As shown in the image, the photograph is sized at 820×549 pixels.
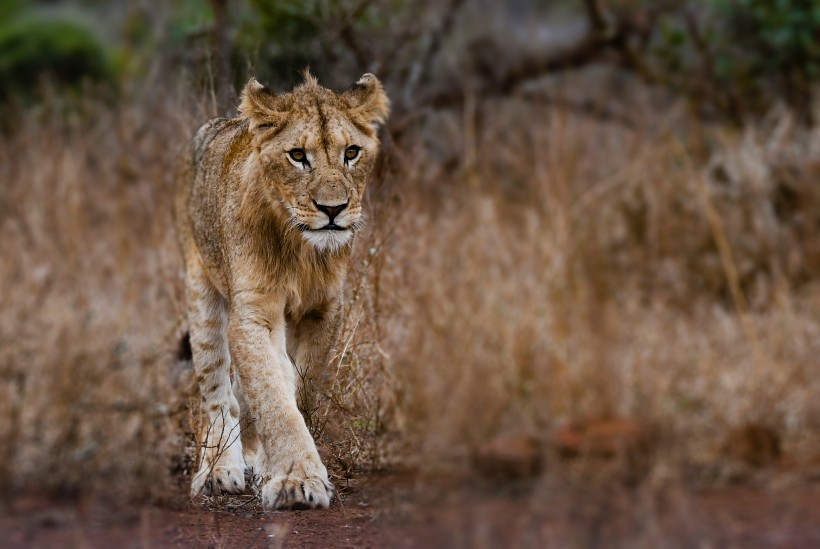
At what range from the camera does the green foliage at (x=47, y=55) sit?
13.6 m

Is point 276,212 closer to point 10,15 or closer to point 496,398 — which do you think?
point 496,398

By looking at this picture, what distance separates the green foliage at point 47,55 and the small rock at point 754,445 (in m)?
9.77

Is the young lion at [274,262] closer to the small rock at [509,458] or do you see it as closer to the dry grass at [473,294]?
the dry grass at [473,294]

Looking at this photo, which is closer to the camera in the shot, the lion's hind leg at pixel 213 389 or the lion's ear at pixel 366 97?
the lion's ear at pixel 366 97

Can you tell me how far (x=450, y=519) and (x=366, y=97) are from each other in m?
2.06

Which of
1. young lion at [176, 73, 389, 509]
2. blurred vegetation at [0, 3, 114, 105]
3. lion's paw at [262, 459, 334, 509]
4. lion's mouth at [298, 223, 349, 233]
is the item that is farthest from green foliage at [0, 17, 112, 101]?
lion's paw at [262, 459, 334, 509]

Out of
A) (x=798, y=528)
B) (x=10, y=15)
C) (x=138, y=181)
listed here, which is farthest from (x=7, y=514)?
(x=10, y=15)

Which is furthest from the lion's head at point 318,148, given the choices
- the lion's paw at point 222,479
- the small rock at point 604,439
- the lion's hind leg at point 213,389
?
the small rock at point 604,439

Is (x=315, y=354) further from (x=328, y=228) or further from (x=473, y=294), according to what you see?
(x=473, y=294)

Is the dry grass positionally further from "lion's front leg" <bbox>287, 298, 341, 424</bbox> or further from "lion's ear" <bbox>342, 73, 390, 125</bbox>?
"lion's ear" <bbox>342, 73, 390, 125</bbox>

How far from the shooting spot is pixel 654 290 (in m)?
8.65

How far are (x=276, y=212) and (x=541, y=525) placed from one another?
2167mm

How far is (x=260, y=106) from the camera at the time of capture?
3902mm

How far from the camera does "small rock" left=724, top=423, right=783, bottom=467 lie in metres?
6.16
